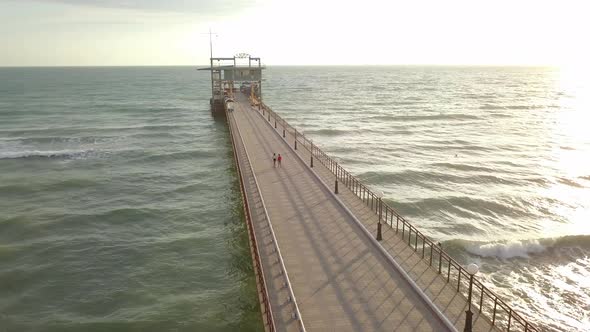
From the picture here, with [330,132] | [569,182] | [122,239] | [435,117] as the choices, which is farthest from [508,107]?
[122,239]

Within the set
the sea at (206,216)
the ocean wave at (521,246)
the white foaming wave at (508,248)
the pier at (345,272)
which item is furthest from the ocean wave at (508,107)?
the pier at (345,272)

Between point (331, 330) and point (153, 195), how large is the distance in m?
25.2

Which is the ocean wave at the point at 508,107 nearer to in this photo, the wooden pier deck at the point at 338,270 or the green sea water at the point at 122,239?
the green sea water at the point at 122,239

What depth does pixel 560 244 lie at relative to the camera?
25062 millimetres

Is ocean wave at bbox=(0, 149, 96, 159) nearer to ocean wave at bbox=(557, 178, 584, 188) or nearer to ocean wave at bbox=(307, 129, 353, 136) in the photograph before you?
ocean wave at bbox=(307, 129, 353, 136)

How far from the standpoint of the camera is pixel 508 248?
79.8 ft

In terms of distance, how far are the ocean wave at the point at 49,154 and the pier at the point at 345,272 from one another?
28.9 metres

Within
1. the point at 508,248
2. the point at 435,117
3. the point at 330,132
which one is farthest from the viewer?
the point at 435,117

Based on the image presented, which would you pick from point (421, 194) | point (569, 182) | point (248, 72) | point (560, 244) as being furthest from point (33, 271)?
point (248, 72)

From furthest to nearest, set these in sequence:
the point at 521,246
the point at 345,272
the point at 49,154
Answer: the point at 49,154 → the point at 521,246 → the point at 345,272

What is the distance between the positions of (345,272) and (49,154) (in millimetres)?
43734

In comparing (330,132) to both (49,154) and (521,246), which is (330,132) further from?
(521,246)

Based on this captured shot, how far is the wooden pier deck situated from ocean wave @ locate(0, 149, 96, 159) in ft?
97.6

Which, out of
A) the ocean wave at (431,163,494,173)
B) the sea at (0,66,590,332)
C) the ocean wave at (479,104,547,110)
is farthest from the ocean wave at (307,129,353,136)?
the ocean wave at (479,104,547,110)
